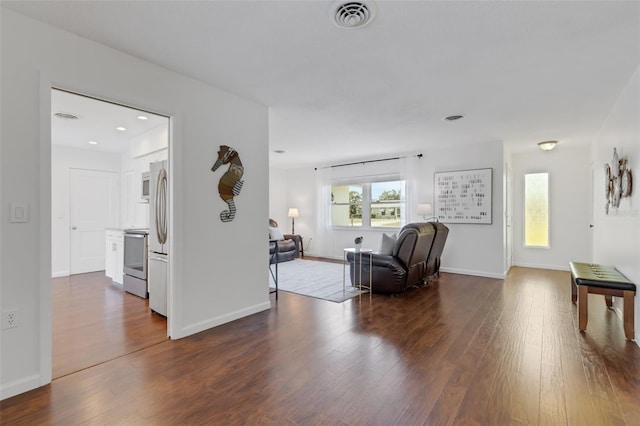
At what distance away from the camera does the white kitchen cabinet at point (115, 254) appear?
4746mm

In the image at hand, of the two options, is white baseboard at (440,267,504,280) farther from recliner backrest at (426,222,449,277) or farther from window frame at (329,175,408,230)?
window frame at (329,175,408,230)

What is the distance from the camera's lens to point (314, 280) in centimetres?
523

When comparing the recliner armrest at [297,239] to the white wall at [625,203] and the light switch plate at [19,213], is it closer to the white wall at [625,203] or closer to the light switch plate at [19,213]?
the white wall at [625,203]

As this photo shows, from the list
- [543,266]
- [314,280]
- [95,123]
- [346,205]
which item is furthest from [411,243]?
[95,123]

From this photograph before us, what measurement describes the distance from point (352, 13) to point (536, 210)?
6323 mm

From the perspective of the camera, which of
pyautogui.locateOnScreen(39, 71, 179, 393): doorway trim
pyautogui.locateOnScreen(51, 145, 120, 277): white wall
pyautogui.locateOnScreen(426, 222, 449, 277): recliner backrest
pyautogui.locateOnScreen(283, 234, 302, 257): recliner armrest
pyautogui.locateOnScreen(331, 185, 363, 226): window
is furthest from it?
pyautogui.locateOnScreen(283, 234, 302, 257): recliner armrest

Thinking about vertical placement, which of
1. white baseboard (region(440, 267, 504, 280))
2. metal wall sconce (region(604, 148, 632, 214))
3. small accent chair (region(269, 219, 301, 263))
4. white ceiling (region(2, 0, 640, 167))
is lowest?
white baseboard (region(440, 267, 504, 280))

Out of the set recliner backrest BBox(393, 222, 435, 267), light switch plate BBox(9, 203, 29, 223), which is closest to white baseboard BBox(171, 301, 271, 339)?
light switch plate BBox(9, 203, 29, 223)

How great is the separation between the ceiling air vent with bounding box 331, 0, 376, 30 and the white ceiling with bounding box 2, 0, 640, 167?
0.20 ft

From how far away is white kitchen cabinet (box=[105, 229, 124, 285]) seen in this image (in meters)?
4.75

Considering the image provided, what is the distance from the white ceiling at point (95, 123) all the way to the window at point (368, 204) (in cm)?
450

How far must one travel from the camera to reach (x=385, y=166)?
684 centimetres

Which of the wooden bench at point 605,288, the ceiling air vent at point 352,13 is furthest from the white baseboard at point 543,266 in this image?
the ceiling air vent at point 352,13

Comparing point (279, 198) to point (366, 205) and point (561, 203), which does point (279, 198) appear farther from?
point (561, 203)
